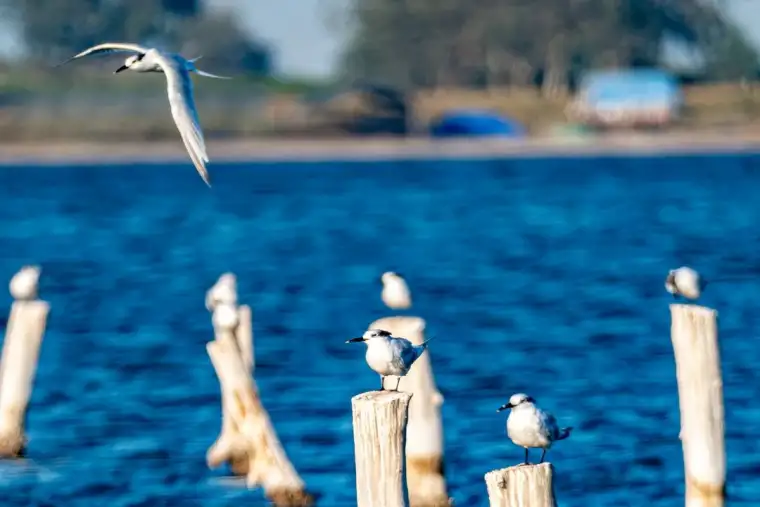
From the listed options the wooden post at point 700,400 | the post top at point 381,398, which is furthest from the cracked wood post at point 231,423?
the post top at point 381,398

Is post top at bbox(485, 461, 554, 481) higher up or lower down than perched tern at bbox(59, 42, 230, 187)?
lower down

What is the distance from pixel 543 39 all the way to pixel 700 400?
163385 mm

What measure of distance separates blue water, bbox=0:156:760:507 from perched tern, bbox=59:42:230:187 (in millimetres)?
5671

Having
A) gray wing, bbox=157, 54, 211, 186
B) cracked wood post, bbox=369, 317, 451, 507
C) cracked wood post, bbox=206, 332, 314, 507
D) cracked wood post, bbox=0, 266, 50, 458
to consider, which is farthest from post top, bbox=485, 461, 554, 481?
cracked wood post, bbox=0, 266, 50, 458

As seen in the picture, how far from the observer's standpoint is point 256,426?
19.1 meters

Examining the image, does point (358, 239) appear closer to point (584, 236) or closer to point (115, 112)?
point (584, 236)

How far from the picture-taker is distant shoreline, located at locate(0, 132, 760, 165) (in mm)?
138875

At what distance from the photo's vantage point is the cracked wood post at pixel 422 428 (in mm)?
16953

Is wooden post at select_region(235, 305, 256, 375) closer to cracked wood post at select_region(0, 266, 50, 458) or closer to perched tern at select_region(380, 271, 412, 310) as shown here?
perched tern at select_region(380, 271, 412, 310)

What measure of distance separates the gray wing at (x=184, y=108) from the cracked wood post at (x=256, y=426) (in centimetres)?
452

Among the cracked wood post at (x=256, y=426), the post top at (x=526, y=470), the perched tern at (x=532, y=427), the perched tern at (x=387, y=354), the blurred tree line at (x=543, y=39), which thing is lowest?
the post top at (x=526, y=470)

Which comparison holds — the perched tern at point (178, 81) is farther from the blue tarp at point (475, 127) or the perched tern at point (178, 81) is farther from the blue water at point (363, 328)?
the blue tarp at point (475, 127)

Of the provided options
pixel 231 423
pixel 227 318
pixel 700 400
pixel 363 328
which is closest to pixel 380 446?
pixel 700 400

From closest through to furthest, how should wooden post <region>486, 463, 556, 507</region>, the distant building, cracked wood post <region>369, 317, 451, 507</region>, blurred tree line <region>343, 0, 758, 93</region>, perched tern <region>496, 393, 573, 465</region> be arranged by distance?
wooden post <region>486, 463, 556, 507</region> → perched tern <region>496, 393, 573, 465</region> → cracked wood post <region>369, 317, 451, 507</region> → the distant building → blurred tree line <region>343, 0, 758, 93</region>
